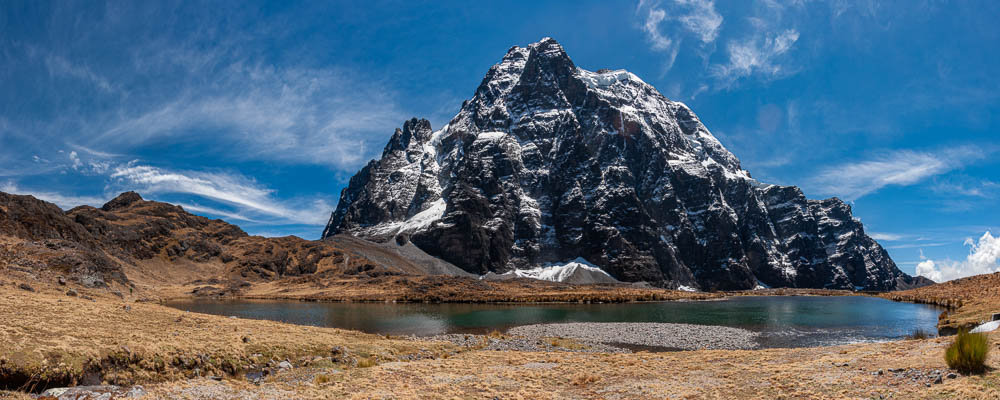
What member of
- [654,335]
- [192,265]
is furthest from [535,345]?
[192,265]

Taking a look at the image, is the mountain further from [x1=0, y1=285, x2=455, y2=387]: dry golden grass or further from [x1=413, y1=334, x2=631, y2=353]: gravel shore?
[x1=413, y1=334, x2=631, y2=353]: gravel shore

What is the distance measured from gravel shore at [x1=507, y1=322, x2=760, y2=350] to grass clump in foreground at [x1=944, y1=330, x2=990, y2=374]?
2480cm

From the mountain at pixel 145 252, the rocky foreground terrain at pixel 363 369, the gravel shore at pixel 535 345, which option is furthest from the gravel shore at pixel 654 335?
the mountain at pixel 145 252

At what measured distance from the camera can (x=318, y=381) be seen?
66.0ft

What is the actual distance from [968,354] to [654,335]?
35170mm

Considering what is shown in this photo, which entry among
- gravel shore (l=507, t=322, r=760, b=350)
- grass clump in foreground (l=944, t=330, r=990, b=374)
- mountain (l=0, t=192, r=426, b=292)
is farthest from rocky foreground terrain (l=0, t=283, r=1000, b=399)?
mountain (l=0, t=192, r=426, b=292)

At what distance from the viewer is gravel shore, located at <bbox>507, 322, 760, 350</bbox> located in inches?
1678

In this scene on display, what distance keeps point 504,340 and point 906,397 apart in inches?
1239

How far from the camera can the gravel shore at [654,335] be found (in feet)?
140

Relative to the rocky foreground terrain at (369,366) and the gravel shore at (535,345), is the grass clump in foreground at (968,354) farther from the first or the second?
the gravel shore at (535,345)

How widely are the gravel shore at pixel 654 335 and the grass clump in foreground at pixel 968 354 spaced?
2480 centimetres

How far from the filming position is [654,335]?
49.3m

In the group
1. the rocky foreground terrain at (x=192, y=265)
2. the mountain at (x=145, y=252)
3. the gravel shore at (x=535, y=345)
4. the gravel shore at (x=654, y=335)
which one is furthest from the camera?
the mountain at (x=145, y=252)

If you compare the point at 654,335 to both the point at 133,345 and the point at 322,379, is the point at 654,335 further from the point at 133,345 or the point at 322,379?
the point at 133,345
